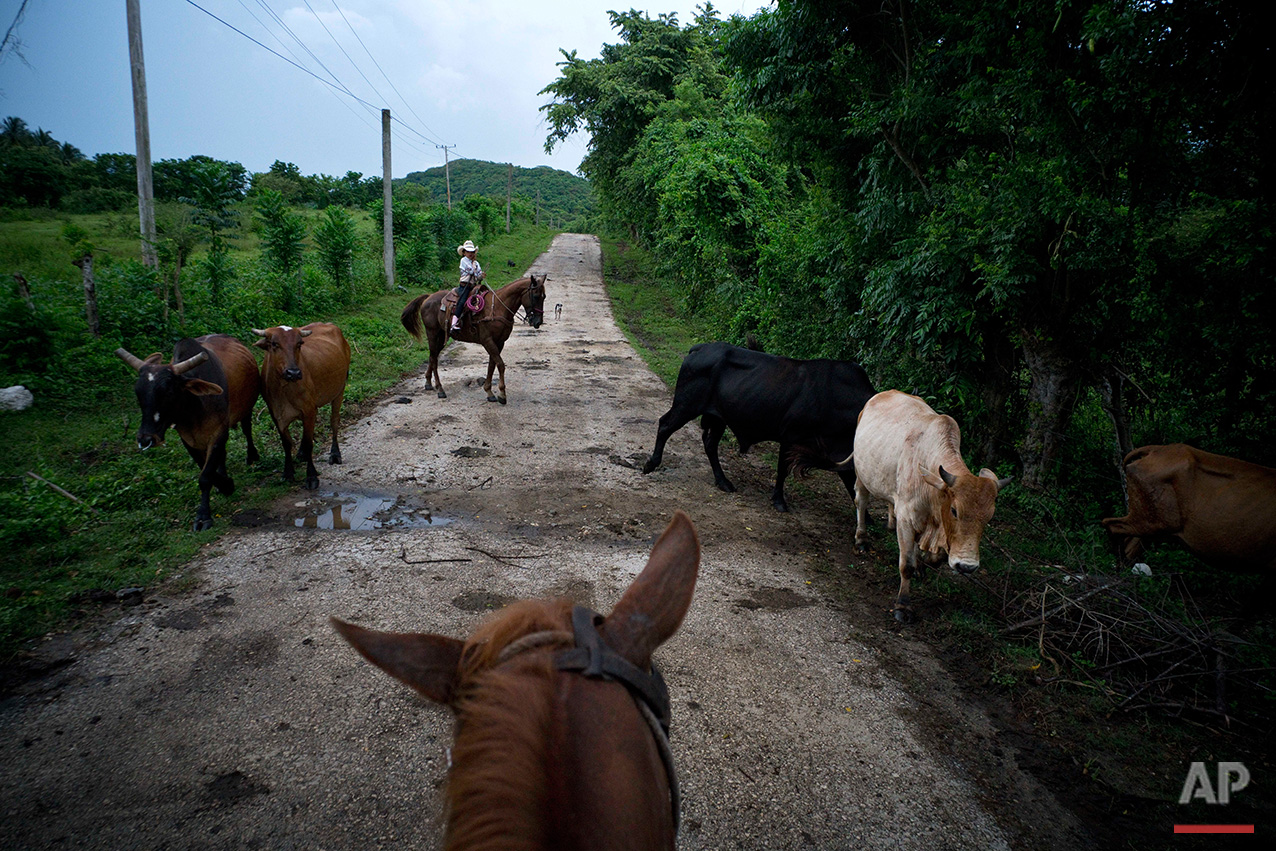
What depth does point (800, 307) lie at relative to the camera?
969cm

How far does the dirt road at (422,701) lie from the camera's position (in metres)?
2.72

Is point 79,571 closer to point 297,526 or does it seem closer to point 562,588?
point 297,526

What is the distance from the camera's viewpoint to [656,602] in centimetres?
149

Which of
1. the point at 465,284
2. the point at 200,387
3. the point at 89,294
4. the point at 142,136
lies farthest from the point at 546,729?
the point at 142,136

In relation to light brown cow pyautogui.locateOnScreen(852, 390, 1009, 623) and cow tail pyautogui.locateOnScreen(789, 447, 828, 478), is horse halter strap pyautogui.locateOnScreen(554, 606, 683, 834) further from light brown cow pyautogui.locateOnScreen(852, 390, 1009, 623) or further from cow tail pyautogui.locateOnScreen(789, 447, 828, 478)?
cow tail pyautogui.locateOnScreen(789, 447, 828, 478)

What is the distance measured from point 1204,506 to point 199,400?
8.14 m

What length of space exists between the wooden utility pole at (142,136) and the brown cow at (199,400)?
210 inches

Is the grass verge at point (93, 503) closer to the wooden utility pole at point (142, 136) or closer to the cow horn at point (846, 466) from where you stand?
the wooden utility pole at point (142, 136)

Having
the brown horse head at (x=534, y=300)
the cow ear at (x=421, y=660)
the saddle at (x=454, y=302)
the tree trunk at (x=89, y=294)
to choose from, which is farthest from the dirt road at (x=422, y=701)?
the tree trunk at (x=89, y=294)

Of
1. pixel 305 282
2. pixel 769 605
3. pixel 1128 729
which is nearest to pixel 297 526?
pixel 769 605

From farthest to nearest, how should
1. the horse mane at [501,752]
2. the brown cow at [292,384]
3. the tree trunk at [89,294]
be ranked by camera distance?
the tree trunk at [89,294]
the brown cow at [292,384]
the horse mane at [501,752]

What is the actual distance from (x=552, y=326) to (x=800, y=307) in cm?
753

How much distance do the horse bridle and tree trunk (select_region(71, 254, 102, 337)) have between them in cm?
1038

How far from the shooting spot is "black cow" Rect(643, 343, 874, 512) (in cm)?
623
